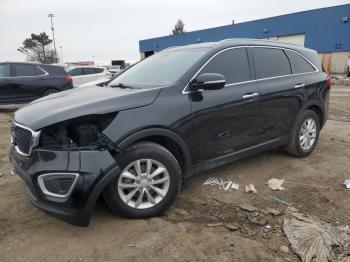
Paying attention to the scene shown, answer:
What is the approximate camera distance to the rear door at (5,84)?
10.8 metres

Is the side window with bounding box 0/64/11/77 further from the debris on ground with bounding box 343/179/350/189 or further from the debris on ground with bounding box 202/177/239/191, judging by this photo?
the debris on ground with bounding box 343/179/350/189

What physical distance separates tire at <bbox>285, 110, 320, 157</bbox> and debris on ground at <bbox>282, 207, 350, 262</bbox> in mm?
1820

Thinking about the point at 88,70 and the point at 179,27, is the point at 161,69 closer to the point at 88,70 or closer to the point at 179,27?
the point at 88,70

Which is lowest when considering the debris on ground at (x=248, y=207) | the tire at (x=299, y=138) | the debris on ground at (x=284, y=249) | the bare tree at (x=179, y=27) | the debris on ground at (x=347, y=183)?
the debris on ground at (x=284, y=249)

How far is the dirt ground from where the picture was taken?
2.99m

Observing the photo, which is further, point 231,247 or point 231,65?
point 231,65

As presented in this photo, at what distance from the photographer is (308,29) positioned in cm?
3231

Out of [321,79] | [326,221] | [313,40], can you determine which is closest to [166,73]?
[326,221]

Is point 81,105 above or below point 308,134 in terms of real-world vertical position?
above

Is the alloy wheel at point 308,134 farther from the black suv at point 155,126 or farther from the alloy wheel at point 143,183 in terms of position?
the alloy wheel at point 143,183

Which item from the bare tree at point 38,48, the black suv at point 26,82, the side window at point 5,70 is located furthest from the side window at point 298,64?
the bare tree at point 38,48

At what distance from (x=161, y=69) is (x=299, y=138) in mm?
2426

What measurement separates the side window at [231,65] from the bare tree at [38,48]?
58.6 m

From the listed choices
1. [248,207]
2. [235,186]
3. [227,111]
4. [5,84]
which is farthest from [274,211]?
[5,84]
